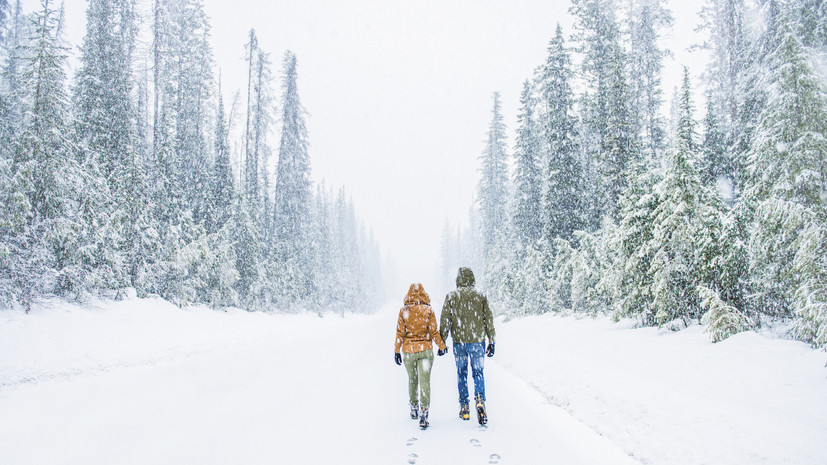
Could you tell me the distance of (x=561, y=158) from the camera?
2128 cm

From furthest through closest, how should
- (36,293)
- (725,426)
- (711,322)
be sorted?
(36,293), (711,322), (725,426)

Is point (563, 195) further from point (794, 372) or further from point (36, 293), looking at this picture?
point (36, 293)

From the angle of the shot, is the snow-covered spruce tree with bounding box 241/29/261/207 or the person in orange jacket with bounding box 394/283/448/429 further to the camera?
the snow-covered spruce tree with bounding box 241/29/261/207

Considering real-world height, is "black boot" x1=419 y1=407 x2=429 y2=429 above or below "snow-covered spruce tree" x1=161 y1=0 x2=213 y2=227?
below

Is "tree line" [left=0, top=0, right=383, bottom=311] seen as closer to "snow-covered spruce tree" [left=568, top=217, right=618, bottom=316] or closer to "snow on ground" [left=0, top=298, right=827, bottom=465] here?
"snow on ground" [left=0, top=298, right=827, bottom=465]

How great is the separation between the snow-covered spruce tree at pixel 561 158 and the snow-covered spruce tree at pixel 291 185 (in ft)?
62.8

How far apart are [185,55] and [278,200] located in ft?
38.1

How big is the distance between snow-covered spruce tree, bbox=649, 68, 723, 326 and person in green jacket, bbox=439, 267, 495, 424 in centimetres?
604

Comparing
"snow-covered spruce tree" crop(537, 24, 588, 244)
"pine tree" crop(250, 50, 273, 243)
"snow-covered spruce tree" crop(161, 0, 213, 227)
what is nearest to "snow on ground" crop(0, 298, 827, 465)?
"snow-covered spruce tree" crop(537, 24, 588, 244)

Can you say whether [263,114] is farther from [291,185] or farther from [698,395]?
[698,395]

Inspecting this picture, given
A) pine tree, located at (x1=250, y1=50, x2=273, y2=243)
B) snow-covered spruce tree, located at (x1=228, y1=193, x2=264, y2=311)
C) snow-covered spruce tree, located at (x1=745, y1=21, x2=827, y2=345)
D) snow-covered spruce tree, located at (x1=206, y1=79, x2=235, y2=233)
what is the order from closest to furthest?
snow-covered spruce tree, located at (x1=745, y1=21, x2=827, y2=345)
snow-covered spruce tree, located at (x1=206, y1=79, x2=235, y2=233)
snow-covered spruce tree, located at (x1=228, y1=193, x2=264, y2=311)
pine tree, located at (x1=250, y1=50, x2=273, y2=243)

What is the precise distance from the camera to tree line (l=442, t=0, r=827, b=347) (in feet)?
25.7

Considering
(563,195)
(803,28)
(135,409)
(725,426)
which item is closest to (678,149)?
(803,28)

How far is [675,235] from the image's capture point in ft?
32.2
